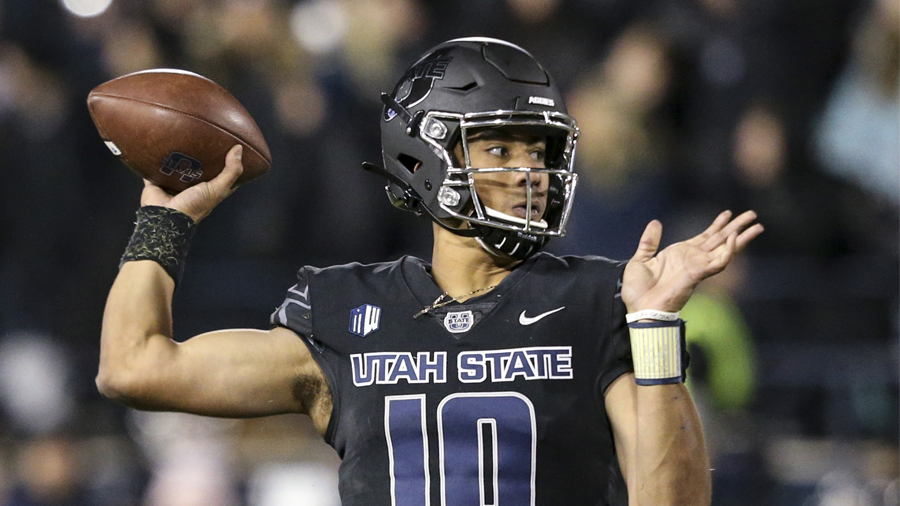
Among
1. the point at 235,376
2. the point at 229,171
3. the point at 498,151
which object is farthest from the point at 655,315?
the point at 229,171

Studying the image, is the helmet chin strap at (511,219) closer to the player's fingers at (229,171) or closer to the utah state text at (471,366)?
the utah state text at (471,366)

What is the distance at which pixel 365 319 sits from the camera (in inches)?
105

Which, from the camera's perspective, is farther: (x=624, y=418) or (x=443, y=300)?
(x=443, y=300)

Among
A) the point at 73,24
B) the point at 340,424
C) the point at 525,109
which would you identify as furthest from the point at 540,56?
the point at 340,424

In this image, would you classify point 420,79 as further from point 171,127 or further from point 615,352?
point 615,352

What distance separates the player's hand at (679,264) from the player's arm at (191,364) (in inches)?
31.6

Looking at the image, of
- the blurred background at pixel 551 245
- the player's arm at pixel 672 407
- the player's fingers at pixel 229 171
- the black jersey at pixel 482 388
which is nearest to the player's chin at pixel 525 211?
the black jersey at pixel 482 388

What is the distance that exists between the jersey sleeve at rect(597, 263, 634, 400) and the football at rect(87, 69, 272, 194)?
3.43 feet

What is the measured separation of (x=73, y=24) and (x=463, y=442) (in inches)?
181

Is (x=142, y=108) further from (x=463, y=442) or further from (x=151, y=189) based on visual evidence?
(x=463, y=442)

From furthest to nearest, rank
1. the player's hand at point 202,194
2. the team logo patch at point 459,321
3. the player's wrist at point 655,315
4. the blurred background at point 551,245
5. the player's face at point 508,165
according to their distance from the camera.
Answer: the blurred background at point 551,245
the player's hand at point 202,194
the player's face at point 508,165
the team logo patch at point 459,321
the player's wrist at point 655,315

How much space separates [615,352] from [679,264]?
0.86 ft

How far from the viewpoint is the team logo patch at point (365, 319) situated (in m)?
2.66

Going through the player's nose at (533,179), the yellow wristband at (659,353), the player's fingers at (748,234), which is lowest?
the yellow wristband at (659,353)
